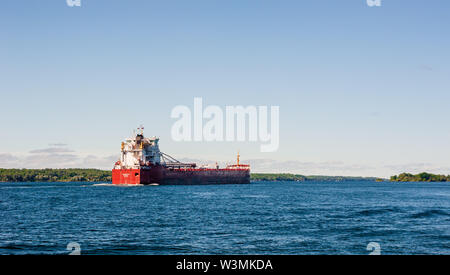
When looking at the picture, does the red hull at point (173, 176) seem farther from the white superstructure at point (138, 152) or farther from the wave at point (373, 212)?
the wave at point (373, 212)

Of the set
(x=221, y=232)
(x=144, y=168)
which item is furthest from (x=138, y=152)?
(x=221, y=232)

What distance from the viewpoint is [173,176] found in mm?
131875

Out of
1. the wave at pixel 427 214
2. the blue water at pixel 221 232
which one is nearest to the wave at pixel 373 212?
the blue water at pixel 221 232

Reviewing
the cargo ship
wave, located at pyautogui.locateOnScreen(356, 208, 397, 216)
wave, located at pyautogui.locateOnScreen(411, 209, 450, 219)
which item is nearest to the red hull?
the cargo ship

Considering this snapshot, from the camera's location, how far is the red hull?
121750mm

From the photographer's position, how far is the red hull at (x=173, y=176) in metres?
122

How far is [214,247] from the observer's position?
27641 millimetres

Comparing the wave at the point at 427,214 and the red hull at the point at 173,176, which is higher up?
the red hull at the point at 173,176

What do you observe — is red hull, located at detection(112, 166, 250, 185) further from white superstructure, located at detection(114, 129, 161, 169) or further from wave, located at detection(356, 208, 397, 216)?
wave, located at detection(356, 208, 397, 216)

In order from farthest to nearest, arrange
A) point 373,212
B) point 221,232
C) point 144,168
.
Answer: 1. point 144,168
2. point 373,212
3. point 221,232

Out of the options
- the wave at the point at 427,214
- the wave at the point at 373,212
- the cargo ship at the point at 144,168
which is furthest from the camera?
the cargo ship at the point at 144,168

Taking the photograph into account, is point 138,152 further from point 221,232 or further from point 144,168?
point 221,232
